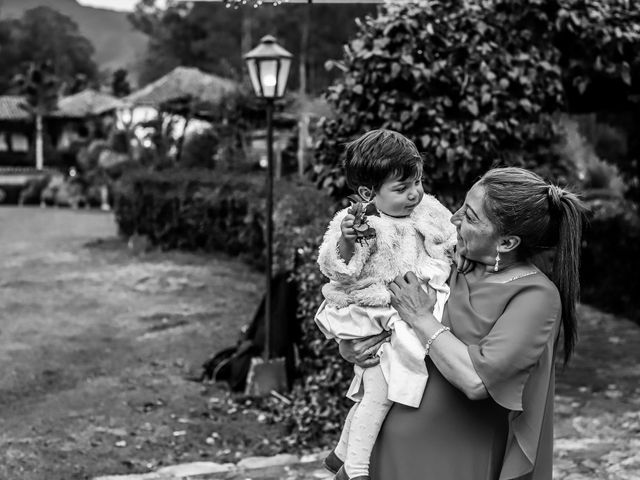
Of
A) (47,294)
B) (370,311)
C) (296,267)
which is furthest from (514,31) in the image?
(47,294)

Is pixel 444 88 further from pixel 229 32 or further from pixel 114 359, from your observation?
pixel 229 32

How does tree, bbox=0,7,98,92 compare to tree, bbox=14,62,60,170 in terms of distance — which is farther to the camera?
tree, bbox=0,7,98,92

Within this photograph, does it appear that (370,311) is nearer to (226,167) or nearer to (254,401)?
(254,401)

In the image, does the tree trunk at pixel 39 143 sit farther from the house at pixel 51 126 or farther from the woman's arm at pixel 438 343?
the woman's arm at pixel 438 343

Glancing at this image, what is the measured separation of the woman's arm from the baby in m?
0.06

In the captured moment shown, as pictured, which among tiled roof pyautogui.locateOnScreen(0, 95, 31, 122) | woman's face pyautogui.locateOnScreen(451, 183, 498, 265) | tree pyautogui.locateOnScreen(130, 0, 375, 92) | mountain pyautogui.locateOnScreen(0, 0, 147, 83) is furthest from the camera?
mountain pyautogui.locateOnScreen(0, 0, 147, 83)

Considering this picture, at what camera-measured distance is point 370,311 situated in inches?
107

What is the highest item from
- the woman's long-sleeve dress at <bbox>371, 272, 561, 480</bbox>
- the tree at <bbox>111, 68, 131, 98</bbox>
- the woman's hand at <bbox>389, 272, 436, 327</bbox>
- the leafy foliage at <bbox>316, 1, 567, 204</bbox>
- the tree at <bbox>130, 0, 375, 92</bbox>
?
the tree at <bbox>130, 0, 375, 92</bbox>

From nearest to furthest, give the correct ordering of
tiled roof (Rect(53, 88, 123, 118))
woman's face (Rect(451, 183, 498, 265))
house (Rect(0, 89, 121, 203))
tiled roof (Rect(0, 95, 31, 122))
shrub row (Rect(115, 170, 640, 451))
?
1. woman's face (Rect(451, 183, 498, 265))
2. shrub row (Rect(115, 170, 640, 451))
3. house (Rect(0, 89, 121, 203))
4. tiled roof (Rect(53, 88, 123, 118))
5. tiled roof (Rect(0, 95, 31, 122))

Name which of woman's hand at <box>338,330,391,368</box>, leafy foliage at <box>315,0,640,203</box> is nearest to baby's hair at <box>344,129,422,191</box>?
woman's hand at <box>338,330,391,368</box>

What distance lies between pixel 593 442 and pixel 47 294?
889cm

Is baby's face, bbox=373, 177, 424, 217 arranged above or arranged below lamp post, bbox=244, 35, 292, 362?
below

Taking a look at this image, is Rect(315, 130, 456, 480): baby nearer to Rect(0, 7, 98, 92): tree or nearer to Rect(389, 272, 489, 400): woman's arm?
Rect(389, 272, 489, 400): woman's arm

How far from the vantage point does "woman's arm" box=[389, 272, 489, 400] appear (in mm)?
2381
